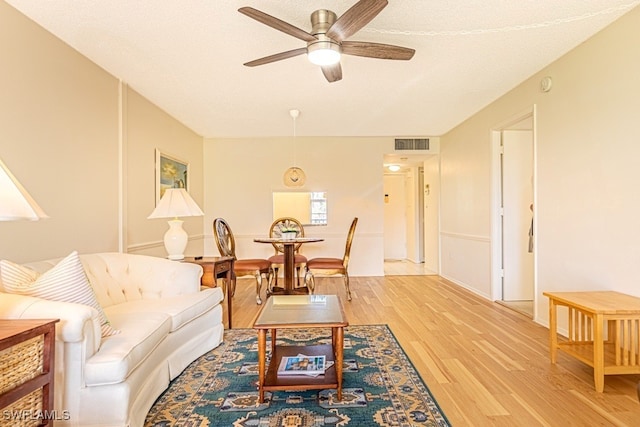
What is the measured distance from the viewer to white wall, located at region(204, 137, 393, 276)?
20.5ft

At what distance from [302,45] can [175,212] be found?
1824 mm

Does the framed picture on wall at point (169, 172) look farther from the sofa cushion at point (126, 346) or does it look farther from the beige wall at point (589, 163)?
the beige wall at point (589, 163)

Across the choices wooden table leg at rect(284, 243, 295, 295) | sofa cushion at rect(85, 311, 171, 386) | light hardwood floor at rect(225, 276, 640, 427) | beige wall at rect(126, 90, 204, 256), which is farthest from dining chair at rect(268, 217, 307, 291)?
sofa cushion at rect(85, 311, 171, 386)

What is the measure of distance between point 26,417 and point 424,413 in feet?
5.83

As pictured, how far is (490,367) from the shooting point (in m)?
2.47

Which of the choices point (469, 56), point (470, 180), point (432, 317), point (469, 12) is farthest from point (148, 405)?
point (470, 180)

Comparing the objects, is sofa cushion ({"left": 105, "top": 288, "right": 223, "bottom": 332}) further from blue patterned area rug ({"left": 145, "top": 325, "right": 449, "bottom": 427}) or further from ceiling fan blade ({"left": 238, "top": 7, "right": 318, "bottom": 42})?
ceiling fan blade ({"left": 238, "top": 7, "right": 318, "bottom": 42})

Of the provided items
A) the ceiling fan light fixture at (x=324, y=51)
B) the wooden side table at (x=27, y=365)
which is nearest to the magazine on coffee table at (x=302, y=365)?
the wooden side table at (x=27, y=365)

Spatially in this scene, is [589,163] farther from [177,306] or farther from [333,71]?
[177,306]

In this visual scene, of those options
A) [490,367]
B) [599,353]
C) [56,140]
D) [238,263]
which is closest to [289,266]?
[238,263]

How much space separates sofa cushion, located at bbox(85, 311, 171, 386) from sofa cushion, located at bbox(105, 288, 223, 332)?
7 centimetres

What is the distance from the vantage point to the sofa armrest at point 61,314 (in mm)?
1546

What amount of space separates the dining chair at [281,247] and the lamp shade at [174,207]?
167cm

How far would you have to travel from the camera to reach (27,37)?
2422 mm
